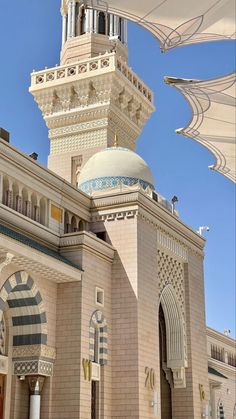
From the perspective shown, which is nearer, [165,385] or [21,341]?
[21,341]

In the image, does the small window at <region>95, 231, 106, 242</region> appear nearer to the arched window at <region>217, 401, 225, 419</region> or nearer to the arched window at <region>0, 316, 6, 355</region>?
the arched window at <region>0, 316, 6, 355</region>

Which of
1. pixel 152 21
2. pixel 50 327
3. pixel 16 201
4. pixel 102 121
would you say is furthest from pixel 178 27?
pixel 102 121

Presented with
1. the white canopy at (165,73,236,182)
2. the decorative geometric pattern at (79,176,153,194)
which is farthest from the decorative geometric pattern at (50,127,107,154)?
the white canopy at (165,73,236,182)

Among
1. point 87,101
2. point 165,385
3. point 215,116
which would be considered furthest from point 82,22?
point 215,116

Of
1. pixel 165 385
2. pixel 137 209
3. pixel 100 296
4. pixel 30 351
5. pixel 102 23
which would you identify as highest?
pixel 102 23

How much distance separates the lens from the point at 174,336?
80.0ft

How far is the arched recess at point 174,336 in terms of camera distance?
23.8m

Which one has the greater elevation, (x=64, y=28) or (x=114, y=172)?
(x=64, y=28)

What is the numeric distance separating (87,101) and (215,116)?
1641cm

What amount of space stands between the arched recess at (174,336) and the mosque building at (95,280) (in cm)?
4

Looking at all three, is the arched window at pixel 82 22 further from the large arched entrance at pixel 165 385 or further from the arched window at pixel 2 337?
the arched window at pixel 2 337

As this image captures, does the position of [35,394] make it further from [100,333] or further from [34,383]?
[100,333]

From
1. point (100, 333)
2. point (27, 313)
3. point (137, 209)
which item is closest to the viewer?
point (27, 313)

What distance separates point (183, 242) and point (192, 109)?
12.5 meters
